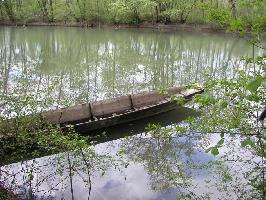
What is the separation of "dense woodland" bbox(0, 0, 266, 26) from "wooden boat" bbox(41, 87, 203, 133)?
31120mm

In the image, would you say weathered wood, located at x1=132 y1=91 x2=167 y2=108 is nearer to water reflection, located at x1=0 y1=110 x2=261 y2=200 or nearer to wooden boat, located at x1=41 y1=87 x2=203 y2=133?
wooden boat, located at x1=41 y1=87 x2=203 y2=133

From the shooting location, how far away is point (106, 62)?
71.7 feet

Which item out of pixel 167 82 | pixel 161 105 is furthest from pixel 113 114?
pixel 167 82

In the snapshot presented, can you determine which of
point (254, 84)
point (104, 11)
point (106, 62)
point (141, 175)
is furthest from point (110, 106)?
point (104, 11)

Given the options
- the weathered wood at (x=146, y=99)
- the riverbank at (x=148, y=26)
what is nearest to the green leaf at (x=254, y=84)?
the weathered wood at (x=146, y=99)

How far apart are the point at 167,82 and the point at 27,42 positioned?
57.4 feet

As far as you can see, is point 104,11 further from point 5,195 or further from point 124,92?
point 5,195

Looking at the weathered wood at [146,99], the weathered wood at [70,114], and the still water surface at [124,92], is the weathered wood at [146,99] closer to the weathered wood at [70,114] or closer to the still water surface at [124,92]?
the still water surface at [124,92]

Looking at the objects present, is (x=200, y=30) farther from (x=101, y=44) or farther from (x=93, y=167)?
(x=93, y=167)

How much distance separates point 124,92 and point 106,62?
7434 mm

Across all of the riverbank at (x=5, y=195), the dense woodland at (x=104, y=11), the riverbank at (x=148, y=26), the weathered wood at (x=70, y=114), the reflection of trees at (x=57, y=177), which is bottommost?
the reflection of trees at (x=57, y=177)

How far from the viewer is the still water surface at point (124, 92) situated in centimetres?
708

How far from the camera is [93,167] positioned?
7754 mm

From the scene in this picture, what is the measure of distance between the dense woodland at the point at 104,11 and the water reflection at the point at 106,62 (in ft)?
28.2
